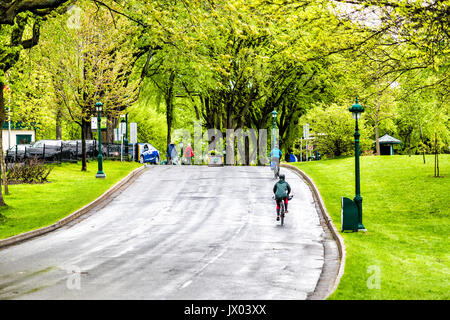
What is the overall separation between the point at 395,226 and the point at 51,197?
15547 mm

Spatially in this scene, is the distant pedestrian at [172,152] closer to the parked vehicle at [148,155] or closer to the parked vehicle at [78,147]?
the parked vehicle at [148,155]

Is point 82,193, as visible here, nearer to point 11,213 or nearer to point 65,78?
point 11,213

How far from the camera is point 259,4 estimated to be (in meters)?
18.6

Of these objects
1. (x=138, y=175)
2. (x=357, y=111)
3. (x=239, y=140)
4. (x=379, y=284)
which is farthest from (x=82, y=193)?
(x=239, y=140)

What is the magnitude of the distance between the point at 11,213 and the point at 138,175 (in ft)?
47.7

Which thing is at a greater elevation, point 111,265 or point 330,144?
point 330,144

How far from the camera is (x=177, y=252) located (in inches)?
623

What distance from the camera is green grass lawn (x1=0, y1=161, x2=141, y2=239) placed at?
21214mm

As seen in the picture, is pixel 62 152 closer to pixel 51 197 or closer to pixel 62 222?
pixel 51 197

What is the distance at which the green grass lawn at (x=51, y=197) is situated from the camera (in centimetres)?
2121

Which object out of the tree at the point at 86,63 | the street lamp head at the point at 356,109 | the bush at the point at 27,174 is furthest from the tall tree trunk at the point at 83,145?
the street lamp head at the point at 356,109

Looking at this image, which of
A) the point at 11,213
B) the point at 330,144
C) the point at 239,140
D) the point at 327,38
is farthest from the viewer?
the point at 239,140

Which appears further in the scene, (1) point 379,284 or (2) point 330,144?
(2) point 330,144

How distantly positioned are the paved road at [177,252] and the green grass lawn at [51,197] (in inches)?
44.9
